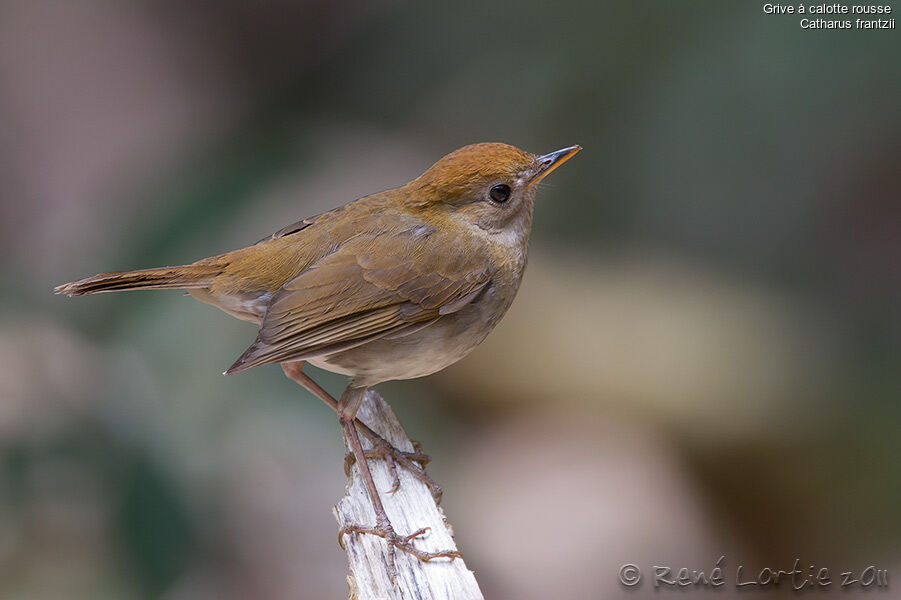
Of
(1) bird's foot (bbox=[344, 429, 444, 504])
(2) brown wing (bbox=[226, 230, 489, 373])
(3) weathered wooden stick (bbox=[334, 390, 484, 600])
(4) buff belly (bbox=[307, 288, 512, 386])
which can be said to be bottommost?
(3) weathered wooden stick (bbox=[334, 390, 484, 600])

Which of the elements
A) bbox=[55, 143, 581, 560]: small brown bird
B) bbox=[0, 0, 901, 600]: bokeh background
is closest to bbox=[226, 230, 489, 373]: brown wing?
bbox=[55, 143, 581, 560]: small brown bird

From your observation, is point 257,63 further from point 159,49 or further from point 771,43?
point 771,43

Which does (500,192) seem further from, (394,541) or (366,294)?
(394,541)

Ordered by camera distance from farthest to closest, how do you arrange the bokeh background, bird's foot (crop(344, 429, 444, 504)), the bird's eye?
the bokeh background, bird's foot (crop(344, 429, 444, 504)), the bird's eye

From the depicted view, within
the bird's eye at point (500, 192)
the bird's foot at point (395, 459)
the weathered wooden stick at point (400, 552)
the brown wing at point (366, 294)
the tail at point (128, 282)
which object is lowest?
the weathered wooden stick at point (400, 552)

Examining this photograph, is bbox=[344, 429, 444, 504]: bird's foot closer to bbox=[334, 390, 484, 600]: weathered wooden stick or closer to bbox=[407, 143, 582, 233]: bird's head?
bbox=[334, 390, 484, 600]: weathered wooden stick

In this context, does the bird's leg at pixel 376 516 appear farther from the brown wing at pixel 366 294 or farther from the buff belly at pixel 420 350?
the brown wing at pixel 366 294

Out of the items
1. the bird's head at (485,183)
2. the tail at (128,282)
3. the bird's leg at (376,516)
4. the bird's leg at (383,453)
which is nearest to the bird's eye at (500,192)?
the bird's head at (485,183)
